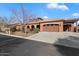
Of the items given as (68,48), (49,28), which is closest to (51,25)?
(49,28)

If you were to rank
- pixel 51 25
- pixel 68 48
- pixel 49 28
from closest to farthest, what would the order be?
pixel 68 48, pixel 49 28, pixel 51 25

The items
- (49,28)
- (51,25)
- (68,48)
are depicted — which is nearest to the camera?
(68,48)

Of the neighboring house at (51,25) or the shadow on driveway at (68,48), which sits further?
the neighboring house at (51,25)

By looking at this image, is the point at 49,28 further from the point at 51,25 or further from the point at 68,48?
the point at 68,48

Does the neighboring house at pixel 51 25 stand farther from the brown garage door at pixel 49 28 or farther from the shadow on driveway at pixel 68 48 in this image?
the shadow on driveway at pixel 68 48

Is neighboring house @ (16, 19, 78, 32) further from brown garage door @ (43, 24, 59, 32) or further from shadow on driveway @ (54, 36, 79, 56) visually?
shadow on driveway @ (54, 36, 79, 56)

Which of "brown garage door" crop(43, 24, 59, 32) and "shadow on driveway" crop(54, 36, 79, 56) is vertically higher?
"brown garage door" crop(43, 24, 59, 32)

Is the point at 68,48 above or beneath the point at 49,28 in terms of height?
beneath

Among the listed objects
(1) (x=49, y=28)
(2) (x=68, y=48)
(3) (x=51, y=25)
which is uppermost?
(3) (x=51, y=25)

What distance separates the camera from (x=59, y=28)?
1927cm

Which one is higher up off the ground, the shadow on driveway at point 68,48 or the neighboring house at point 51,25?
the neighboring house at point 51,25

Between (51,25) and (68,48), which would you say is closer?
(68,48)

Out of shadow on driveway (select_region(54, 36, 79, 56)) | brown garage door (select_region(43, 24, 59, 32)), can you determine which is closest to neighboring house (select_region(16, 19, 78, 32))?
brown garage door (select_region(43, 24, 59, 32))

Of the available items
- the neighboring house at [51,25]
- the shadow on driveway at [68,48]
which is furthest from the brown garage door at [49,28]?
the shadow on driveway at [68,48]
